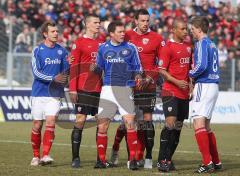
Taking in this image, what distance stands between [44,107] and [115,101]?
1.36 metres

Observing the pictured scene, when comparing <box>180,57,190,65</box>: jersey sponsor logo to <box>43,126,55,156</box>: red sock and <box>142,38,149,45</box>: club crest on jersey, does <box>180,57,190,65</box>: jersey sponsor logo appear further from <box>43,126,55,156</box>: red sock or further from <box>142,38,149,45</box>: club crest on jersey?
<box>43,126,55,156</box>: red sock

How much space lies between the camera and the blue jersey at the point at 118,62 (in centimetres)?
1207

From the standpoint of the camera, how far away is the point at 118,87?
39.9 ft

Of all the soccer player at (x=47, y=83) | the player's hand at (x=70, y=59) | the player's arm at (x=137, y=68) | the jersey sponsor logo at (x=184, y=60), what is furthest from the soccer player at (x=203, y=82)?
the soccer player at (x=47, y=83)

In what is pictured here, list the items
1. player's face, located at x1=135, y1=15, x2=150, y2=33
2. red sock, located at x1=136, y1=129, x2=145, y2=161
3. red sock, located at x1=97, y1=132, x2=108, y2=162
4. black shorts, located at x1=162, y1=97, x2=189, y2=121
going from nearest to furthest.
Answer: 1. black shorts, located at x1=162, y1=97, x2=189, y2=121
2. red sock, located at x1=97, y1=132, x2=108, y2=162
3. player's face, located at x1=135, y1=15, x2=150, y2=33
4. red sock, located at x1=136, y1=129, x2=145, y2=161

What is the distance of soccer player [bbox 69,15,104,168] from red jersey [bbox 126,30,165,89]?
658mm

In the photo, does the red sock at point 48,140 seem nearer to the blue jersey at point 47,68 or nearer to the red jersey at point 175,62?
the blue jersey at point 47,68

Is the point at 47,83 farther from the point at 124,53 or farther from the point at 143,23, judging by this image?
the point at 143,23

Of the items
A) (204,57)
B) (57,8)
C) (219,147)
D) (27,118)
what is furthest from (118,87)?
(57,8)

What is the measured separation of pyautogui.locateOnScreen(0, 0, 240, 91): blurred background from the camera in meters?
25.5

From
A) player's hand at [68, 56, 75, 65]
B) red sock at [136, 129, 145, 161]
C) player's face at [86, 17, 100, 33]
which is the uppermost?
player's face at [86, 17, 100, 33]

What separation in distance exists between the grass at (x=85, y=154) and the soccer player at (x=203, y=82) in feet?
1.61

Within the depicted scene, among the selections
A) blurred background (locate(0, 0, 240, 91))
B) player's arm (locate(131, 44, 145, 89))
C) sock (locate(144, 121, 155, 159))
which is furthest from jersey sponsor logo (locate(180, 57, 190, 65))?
blurred background (locate(0, 0, 240, 91))

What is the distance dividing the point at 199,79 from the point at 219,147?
5.34 metres
